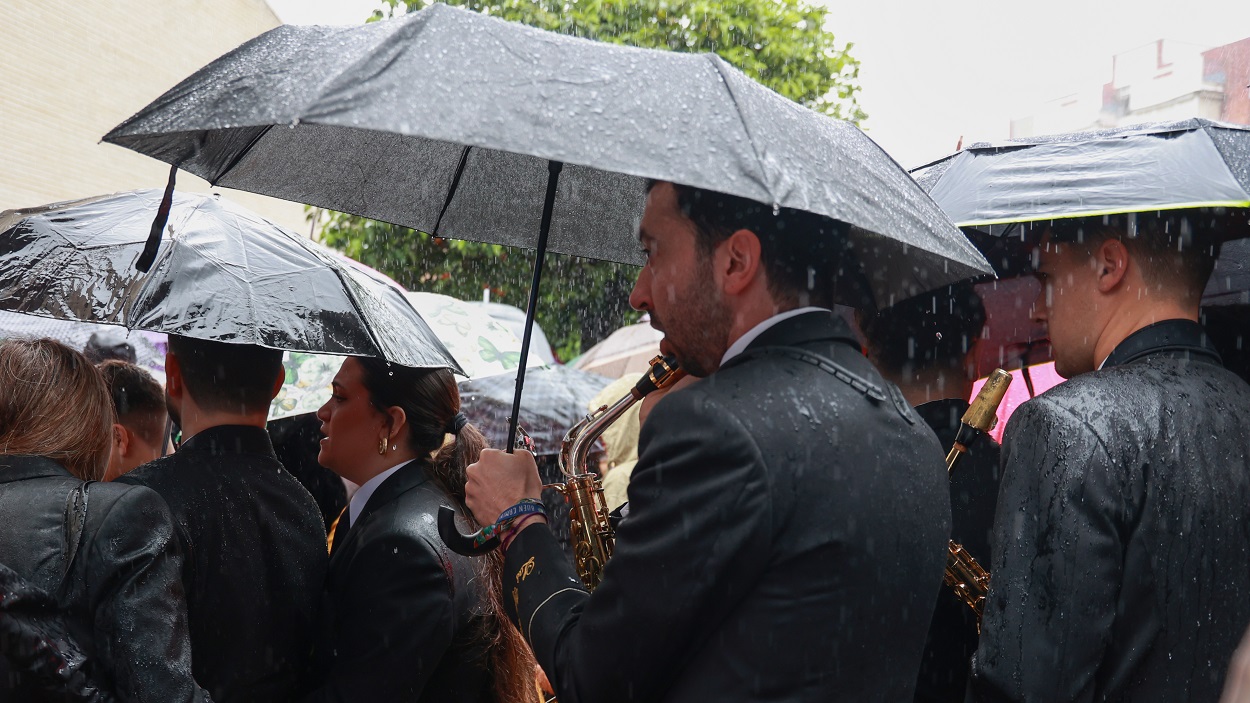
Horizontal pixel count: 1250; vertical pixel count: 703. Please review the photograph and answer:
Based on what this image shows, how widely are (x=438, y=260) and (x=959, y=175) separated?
1309cm

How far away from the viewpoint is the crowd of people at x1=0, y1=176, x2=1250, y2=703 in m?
2.02

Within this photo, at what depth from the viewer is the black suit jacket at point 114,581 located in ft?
8.50

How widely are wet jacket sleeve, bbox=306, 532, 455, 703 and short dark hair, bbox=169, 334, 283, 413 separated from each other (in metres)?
0.58

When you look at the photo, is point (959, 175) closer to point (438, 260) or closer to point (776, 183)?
point (776, 183)

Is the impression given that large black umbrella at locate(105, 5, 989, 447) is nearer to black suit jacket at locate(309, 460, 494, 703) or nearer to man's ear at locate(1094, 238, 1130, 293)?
man's ear at locate(1094, 238, 1130, 293)

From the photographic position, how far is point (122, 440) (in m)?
4.62

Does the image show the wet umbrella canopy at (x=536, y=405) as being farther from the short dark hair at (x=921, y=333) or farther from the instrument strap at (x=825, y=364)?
the instrument strap at (x=825, y=364)

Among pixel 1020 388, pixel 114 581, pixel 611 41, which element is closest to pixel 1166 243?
pixel 1020 388

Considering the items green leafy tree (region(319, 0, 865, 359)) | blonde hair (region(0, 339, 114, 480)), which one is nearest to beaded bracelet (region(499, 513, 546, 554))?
blonde hair (region(0, 339, 114, 480))

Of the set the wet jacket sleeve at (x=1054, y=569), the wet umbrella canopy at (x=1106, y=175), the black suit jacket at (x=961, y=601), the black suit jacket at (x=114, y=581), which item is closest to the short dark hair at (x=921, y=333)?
the black suit jacket at (x=961, y=601)

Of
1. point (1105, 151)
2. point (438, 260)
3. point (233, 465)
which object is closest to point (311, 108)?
point (233, 465)

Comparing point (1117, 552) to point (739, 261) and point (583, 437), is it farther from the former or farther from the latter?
point (583, 437)

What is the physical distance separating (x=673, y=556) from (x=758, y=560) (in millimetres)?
149

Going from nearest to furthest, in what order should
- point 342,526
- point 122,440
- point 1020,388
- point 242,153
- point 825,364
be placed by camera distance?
point 825,364 < point 242,153 < point 342,526 < point 122,440 < point 1020,388
